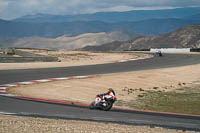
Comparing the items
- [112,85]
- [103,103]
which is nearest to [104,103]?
[103,103]

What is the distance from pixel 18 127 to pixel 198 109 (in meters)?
8.69

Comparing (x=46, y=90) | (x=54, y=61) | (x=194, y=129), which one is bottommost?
(x=194, y=129)

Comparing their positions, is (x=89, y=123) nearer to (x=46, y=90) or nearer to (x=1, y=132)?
(x=1, y=132)

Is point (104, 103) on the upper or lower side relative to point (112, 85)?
lower

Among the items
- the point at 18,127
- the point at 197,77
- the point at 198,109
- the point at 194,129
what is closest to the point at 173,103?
the point at 198,109

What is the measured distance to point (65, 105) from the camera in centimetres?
1443

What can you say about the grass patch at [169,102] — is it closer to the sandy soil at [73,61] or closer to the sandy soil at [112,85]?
the sandy soil at [112,85]

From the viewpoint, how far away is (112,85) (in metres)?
21.4

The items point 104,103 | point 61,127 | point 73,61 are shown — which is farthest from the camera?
point 73,61

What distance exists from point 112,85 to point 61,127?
1157 cm

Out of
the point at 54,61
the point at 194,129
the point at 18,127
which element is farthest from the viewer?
the point at 54,61

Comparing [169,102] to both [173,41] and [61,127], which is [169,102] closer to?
[61,127]

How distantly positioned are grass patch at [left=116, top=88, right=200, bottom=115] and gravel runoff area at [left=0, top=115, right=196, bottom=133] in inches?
184

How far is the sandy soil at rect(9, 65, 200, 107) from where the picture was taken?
17.3 m
